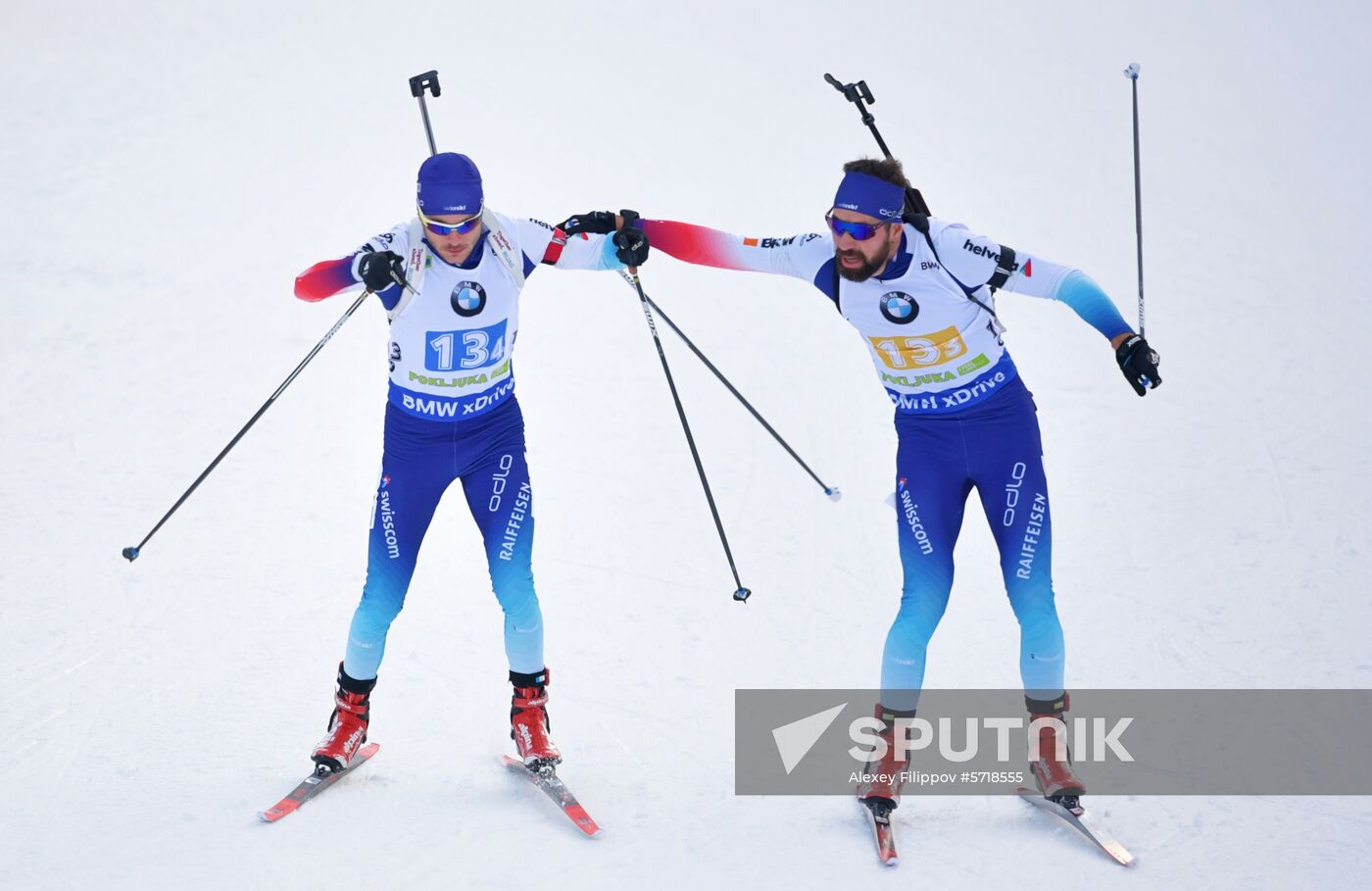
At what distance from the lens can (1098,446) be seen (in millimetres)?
7855

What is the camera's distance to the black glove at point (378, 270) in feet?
15.6

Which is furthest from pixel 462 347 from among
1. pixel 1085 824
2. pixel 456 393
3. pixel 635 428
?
pixel 635 428

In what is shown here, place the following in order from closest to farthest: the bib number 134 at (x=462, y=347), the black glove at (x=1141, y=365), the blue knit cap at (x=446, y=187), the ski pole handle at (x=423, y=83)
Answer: the black glove at (x=1141, y=365) < the blue knit cap at (x=446, y=187) < the bib number 134 at (x=462, y=347) < the ski pole handle at (x=423, y=83)

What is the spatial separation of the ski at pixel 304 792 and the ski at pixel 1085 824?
7.78 feet

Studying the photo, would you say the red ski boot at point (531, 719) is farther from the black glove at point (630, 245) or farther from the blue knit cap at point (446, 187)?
the blue knit cap at point (446, 187)

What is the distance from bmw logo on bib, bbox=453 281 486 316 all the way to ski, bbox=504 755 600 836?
63.5 inches

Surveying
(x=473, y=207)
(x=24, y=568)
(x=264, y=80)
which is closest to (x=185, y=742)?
(x=24, y=568)

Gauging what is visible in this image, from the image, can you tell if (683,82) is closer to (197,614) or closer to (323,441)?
(323,441)

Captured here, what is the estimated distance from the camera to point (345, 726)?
5293mm

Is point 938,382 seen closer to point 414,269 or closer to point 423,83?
point 414,269

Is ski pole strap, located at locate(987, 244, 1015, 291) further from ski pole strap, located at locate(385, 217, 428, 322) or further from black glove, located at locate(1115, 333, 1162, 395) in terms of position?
ski pole strap, located at locate(385, 217, 428, 322)

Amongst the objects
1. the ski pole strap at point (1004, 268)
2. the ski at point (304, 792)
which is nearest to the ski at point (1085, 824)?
the ski pole strap at point (1004, 268)

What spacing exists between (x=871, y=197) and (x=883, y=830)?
205cm
